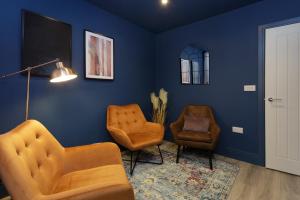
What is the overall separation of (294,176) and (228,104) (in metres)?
1.24

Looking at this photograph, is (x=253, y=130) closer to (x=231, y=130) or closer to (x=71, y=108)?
(x=231, y=130)

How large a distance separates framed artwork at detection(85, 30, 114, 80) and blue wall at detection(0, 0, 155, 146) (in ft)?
0.28

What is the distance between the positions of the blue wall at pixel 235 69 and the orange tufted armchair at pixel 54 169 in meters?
2.05

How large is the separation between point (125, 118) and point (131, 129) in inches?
8.2

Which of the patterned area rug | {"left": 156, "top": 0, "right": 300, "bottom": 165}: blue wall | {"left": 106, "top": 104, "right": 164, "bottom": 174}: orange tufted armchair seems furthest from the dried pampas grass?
the patterned area rug

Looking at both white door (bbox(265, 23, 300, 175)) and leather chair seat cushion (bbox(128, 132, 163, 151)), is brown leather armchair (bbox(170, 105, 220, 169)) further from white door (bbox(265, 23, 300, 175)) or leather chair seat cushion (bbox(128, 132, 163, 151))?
white door (bbox(265, 23, 300, 175))

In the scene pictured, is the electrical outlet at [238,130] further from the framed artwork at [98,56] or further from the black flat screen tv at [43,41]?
the black flat screen tv at [43,41]

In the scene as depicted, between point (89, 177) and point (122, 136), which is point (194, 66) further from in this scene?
point (89, 177)

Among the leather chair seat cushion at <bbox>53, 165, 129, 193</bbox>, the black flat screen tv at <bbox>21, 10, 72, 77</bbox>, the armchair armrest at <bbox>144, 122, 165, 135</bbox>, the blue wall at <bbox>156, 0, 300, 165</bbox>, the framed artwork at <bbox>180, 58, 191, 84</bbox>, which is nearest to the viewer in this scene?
the leather chair seat cushion at <bbox>53, 165, 129, 193</bbox>

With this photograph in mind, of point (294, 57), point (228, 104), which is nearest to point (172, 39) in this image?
point (228, 104)

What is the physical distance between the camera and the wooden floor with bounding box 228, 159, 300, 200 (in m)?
1.77

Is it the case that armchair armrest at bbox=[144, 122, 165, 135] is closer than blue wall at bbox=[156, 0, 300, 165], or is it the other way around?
blue wall at bbox=[156, 0, 300, 165]

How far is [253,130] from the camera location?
2617 mm

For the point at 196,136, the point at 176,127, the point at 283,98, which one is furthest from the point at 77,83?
the point at 283,98
